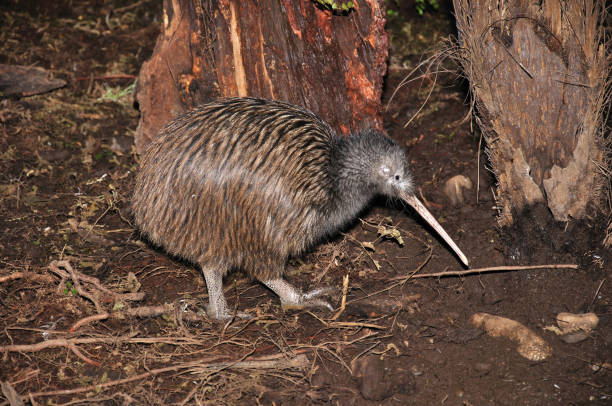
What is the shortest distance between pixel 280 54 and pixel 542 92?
181cm

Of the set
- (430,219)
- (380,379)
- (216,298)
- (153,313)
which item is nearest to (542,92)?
(430,219)

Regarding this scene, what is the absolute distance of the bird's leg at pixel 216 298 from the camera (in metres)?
4.21

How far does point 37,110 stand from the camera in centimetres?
604

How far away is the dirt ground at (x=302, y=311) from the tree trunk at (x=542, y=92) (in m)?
0.24

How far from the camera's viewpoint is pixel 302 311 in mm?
4305

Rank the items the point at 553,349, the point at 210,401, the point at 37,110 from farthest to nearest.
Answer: the point at 37,110 < the point at 553,349 < the point at 210,401

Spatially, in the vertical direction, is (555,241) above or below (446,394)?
above

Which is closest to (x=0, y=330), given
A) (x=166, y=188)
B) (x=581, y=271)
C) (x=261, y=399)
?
(x=166, y=188)

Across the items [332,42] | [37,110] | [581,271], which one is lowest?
[581,271]

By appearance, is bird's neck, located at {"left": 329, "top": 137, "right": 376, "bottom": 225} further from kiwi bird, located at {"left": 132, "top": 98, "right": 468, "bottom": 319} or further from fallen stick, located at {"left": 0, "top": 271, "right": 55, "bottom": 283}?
fallen stick, located at {"left": 0, "top": 271, "right": 55, "bottom": 283}

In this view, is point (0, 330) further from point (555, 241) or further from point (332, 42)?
point (555, 241)

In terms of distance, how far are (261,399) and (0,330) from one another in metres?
1.72

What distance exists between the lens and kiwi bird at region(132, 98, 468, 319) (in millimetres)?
3854

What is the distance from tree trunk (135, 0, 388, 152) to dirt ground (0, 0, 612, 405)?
0.89 m
